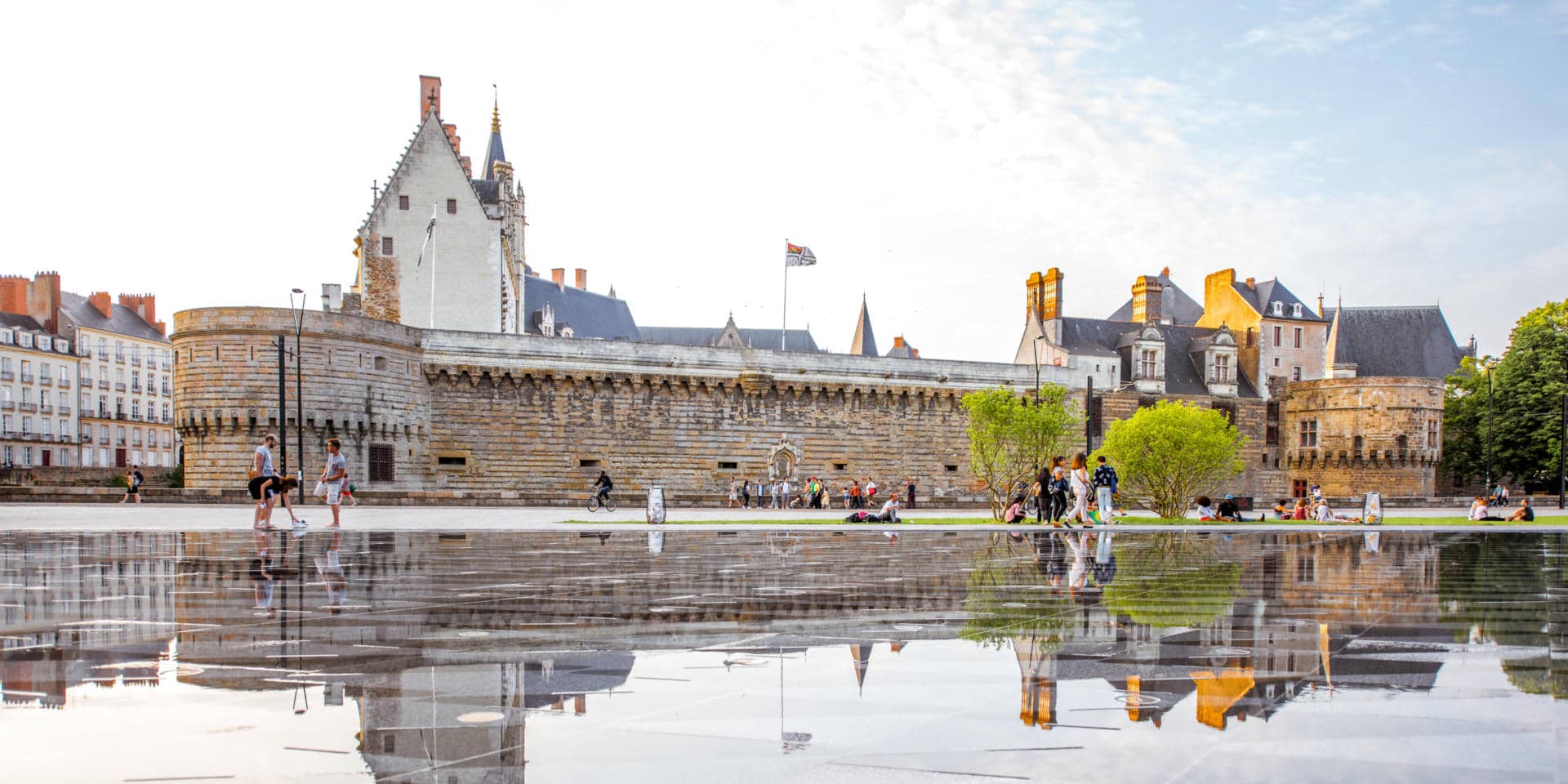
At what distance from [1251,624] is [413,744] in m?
4.83

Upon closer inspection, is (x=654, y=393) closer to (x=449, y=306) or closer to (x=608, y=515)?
(x=449, y=306)

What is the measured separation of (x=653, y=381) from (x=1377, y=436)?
1385 inches

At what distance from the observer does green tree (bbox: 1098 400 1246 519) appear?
27562mm

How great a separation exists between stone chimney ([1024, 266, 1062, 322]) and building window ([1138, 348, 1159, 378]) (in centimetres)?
430

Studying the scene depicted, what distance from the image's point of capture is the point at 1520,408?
51.2 meters

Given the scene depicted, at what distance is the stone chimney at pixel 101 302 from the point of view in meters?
68.9

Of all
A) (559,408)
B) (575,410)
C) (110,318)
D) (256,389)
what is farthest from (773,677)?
(110,318)

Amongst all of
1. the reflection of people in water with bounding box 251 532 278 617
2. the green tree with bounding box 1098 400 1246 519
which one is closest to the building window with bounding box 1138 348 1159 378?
the green tree with bounding box 1098 400 1246 519

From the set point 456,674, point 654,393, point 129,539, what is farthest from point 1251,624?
point 654,393

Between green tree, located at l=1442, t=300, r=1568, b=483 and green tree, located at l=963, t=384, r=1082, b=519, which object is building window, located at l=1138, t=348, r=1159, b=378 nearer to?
green tree, located at l=1442, t=300, r=1568, b=483

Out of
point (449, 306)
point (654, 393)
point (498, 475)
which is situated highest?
point (449, 306)

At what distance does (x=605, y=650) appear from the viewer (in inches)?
219

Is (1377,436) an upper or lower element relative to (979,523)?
upper

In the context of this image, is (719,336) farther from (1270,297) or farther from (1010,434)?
(1010,434)
